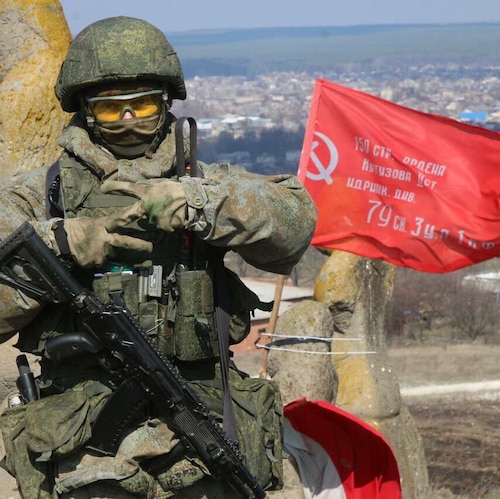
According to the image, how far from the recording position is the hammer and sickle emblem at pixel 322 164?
36.4 feet

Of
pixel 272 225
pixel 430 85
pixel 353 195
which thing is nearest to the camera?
pixel 272 225

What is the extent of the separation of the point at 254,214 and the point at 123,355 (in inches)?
25.7

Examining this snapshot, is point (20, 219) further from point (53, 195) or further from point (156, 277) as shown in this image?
point (156, 277)

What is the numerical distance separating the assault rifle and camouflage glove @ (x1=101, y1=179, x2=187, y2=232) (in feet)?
Answer: 1.20

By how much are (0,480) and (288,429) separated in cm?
141

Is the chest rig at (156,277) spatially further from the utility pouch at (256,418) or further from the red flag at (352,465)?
the red flag at (352,465)

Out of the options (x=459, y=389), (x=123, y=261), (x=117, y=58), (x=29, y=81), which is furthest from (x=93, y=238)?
(x=459, y=389)

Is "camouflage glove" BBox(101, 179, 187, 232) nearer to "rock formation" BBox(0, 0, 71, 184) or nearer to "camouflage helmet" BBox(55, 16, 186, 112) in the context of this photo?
"camouflage helmet" BBox(55, 16, 186, 112)

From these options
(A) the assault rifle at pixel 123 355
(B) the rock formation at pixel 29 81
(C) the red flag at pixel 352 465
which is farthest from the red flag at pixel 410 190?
(A) the assault rifle at pixel 123 355

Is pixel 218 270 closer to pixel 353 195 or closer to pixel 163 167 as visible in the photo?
pixel 163 167

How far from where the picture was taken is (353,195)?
36.5ft

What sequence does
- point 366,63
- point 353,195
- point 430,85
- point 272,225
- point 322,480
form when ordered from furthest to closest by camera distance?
point 366,63 → point 430,85 → point 353,195 → point 322,480 → point 272,225

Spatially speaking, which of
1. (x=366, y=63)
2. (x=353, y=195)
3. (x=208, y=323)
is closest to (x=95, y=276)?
(x=208, y=323)

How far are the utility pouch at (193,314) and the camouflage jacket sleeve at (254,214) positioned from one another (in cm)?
19
